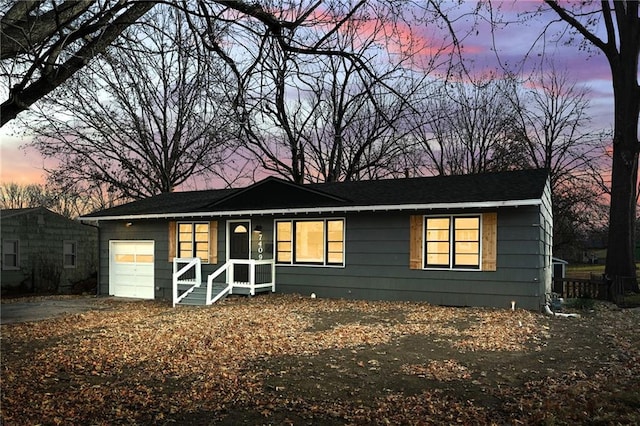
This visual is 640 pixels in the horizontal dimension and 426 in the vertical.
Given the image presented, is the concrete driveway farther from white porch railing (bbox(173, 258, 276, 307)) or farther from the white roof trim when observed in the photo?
the white roof trim

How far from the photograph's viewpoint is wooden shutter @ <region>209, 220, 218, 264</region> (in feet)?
52.3

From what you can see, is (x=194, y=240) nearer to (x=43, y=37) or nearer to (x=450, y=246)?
(x=450, y=246)

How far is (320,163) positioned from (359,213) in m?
14.0

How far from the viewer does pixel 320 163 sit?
27.6m

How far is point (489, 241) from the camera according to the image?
12.3m

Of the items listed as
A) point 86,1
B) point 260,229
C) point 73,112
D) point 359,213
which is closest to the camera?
point 86,1

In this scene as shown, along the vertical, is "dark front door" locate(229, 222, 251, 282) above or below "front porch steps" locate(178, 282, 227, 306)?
above

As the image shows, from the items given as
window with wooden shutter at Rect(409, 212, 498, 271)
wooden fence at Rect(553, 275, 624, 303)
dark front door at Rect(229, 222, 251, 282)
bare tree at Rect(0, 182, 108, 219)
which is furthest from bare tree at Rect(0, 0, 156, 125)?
bare tree at Rect(0, 182, 108, 219)

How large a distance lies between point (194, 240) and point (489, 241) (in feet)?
30.2

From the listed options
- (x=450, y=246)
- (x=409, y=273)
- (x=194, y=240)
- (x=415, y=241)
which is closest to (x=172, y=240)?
(x=194, y=240)

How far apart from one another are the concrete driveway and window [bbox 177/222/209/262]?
2964 mm

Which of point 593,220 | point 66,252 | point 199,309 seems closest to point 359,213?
point 199,309

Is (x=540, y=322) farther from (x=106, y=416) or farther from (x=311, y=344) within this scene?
(x=106, y=416)

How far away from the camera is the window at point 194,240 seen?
16188mm
